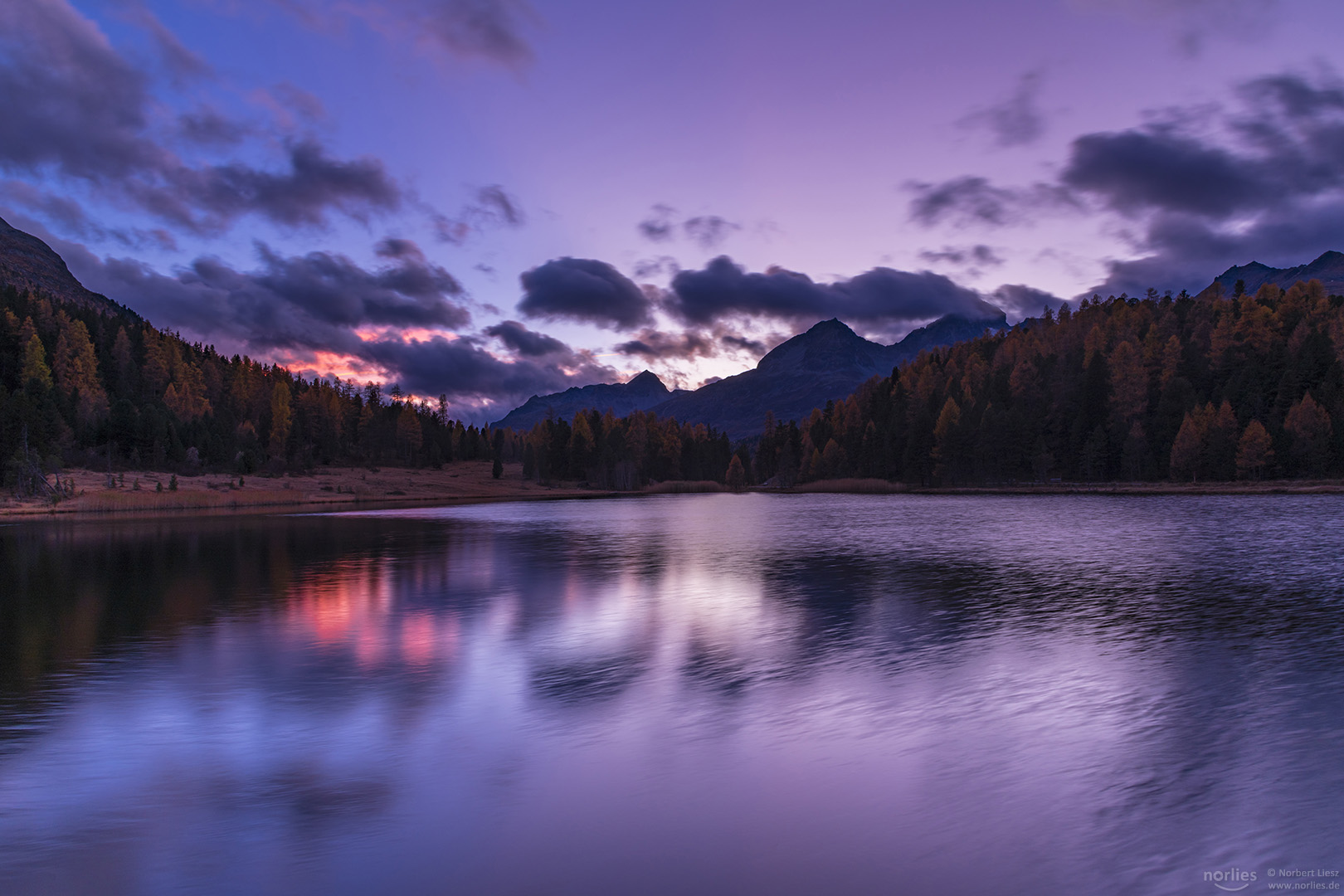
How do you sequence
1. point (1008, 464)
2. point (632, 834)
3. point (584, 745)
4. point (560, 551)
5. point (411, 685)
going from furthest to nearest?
point (1008, 464), point (560, 551), point (411, 685), point (584, 745), point (632, 834)

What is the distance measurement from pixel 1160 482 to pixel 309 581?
151 meters

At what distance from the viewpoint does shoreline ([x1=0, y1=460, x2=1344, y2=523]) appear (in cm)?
10925

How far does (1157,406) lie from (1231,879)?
171 meters

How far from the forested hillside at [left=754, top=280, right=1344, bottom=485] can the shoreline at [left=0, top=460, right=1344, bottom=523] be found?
5108 millimetres

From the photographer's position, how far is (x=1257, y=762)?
46.6 feet

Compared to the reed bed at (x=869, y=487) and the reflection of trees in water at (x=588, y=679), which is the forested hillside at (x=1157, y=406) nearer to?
the reed bed at (x=869, y=487)

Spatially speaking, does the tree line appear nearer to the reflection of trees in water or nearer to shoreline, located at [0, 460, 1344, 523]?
shoreline, located at [0, 460, 1344, 523]

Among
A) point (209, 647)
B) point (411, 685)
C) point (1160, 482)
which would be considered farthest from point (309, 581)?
point (1160, 482)

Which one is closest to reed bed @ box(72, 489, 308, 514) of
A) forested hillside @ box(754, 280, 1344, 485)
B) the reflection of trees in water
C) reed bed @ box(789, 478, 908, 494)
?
the reflection of trees in water

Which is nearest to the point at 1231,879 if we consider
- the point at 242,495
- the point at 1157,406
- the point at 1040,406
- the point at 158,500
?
the point at 158,500

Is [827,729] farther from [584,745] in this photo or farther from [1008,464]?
[1008,464]

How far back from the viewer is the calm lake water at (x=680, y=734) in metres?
11.3

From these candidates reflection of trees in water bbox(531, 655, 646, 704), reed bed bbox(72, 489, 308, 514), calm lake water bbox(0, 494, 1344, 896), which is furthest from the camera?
reed bed bbox(72, 489, 308, 514)

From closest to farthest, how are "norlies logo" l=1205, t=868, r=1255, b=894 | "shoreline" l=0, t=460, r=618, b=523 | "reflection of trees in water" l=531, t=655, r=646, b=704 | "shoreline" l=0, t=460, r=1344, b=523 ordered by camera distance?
"norlies logo" l=1205, t=868, r=1255, b=894 → "reflection of trees in water" l=531, t=655, r=646, b=704 → "shoreline" l=0, t=460, r=618, b=523 → "shoreline" l=0, t=460, r=1344, b=523
